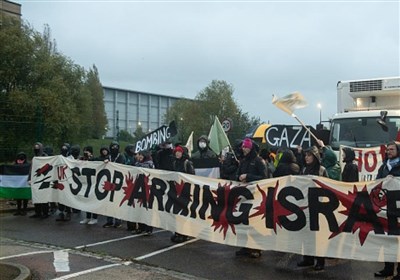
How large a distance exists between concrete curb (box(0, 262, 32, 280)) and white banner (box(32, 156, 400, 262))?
8.82ft

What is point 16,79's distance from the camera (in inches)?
917

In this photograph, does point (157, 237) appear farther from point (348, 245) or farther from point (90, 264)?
point (348, 245)

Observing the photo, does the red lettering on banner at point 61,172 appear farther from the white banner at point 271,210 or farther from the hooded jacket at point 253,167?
the hooded jacket at point 253,167

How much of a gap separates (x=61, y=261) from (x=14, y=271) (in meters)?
1.03

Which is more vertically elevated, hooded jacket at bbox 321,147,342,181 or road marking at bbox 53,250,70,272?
hooded jacket at bbox 321,147,342,181

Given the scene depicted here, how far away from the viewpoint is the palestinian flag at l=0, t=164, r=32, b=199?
12.6m

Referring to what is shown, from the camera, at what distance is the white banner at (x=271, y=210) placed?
6.46 metres

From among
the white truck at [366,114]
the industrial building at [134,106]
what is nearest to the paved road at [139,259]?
the white truck at [366,114]

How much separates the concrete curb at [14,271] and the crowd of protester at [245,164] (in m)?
2.95

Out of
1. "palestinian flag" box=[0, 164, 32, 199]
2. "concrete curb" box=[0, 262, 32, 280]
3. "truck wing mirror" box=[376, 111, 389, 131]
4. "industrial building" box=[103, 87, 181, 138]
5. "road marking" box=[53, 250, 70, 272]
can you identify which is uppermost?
"industrial building" box=[103, 87, 181, 138]

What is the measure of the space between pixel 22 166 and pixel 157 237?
200 inches

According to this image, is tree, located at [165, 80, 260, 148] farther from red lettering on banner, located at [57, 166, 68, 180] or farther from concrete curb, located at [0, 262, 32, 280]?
concrete curb, located at [0, 262, 32, 280]

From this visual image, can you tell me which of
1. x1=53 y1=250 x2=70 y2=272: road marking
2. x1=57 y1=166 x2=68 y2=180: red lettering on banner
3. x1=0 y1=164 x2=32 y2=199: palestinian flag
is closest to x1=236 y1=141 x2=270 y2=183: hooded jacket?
x1=53 y1=250 x2=70 y2=272: road marking

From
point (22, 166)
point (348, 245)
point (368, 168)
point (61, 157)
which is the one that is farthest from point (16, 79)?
point (348, 245)
